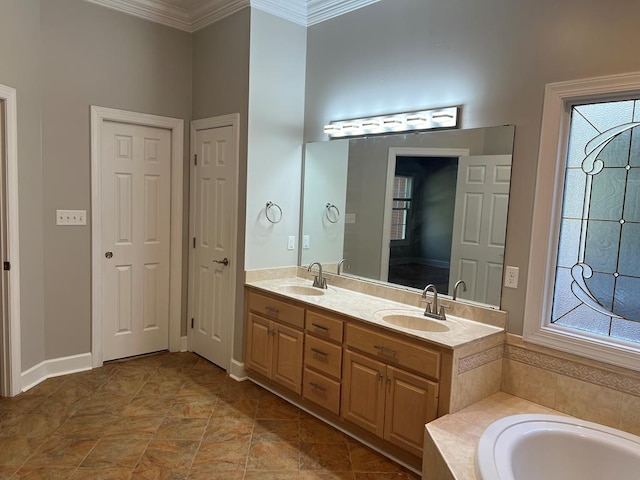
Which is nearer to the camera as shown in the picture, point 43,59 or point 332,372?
point 332,372

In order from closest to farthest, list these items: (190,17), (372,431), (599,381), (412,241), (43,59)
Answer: (599,381) < (372,431) < (412,241) < (43,59) < (190,17)

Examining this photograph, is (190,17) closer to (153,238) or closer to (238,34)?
(238,34)

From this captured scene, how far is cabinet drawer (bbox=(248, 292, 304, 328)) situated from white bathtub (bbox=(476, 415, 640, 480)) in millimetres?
1400

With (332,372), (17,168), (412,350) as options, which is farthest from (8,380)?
(412,350)

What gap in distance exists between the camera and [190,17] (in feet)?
12.4

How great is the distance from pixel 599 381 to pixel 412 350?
913 mm

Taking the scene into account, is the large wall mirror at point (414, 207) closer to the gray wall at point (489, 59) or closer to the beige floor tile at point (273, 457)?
the gray wall at point (489, 59)

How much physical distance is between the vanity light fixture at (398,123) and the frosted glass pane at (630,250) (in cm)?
108

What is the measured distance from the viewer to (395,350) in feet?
7.90

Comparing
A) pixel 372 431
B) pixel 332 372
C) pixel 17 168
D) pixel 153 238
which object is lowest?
pixel 372 431

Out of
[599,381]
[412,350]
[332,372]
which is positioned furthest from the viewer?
[332,372]

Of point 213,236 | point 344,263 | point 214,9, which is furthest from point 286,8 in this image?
point 344,263

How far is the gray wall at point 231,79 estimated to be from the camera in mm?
3381

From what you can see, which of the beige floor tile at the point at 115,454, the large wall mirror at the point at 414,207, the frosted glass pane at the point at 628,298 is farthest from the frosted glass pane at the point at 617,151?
the beige floor tile at the point at 115,454
